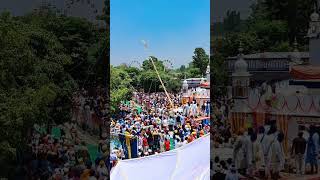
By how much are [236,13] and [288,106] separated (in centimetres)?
133

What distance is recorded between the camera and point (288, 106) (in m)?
6.07

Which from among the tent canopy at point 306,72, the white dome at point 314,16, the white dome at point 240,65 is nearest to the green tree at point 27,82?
the white dome at point 240,65

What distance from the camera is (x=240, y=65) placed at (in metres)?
6.30

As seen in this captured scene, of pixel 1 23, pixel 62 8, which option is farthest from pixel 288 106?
pixel 1 23

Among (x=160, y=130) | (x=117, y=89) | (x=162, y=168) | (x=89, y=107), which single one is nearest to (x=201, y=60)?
(x=117, y=89)

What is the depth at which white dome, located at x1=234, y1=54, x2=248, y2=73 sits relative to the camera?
627 cm

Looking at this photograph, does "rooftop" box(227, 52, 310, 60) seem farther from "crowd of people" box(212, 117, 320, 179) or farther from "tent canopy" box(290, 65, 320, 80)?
"crowd of people" box(212, 117, 320, 179)

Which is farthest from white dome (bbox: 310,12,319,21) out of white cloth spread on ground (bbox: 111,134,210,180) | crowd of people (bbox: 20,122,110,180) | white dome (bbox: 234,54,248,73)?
crowd of people (bbox: 20,122,110,180)

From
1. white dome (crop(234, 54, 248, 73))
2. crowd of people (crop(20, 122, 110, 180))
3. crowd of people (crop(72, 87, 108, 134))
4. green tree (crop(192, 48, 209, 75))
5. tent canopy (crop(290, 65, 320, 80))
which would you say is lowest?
crowd of people (crop(20, 122, 110, 180))

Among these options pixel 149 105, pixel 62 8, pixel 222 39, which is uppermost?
pixel 62 8

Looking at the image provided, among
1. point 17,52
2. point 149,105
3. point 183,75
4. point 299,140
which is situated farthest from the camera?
point 183,75

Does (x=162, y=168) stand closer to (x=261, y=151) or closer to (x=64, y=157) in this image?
(x=64, y=157)

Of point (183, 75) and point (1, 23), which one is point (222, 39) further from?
point (183, 75)

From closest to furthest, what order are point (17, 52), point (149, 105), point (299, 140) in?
1. point (299, 140)
2. point (17, 52)
3. point (149, 105)
